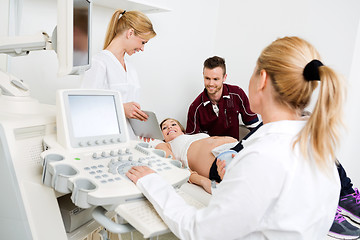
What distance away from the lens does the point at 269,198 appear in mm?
728

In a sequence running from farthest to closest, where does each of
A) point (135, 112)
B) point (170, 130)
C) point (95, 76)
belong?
point (170, 130)
point (95, 76)
point (135, 112)

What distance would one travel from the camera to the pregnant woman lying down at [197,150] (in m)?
1.75

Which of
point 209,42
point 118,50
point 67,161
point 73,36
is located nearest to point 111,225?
point 67,161

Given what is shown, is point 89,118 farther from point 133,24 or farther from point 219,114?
point 219,114

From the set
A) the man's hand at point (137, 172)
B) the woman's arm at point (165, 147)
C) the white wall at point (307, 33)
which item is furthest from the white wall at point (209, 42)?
the man's hand at point (137, 172)

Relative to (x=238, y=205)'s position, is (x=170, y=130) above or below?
below

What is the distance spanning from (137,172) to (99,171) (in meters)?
0.12

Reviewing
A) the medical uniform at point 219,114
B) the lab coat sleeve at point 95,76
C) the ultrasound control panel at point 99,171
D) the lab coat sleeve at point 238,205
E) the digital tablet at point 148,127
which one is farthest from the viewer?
the medical uniform at point 219,114

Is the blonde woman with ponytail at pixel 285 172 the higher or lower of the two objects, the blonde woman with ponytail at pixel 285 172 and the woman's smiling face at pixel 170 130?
the higher

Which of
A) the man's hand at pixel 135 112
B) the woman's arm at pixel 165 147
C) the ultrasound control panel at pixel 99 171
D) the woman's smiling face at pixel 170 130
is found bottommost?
the woman's arm at pixel 165 147

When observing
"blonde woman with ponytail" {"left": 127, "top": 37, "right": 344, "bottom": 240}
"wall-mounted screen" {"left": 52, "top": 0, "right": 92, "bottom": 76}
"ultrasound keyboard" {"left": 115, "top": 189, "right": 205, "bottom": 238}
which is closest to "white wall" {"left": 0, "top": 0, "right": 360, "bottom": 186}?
"wall-mounted screen" {"left": 52, "top": 0, "right": 92, "bottom": 76}

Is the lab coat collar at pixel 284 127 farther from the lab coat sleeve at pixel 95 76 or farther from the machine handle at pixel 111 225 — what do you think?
the lab coat sleeve at pixel 95 76

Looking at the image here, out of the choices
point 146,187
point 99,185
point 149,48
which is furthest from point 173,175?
point 149,48

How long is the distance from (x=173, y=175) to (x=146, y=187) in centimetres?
15
